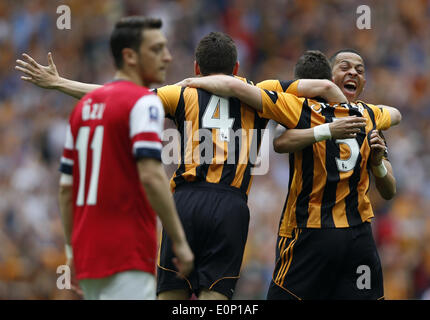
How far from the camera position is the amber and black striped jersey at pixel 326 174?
5969 millimetres

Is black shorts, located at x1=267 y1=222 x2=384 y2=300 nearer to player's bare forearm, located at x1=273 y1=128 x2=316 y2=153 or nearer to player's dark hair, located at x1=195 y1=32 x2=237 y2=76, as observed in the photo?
player's bare forearm, located at x1=273 y1=128 x2=316 y2=153

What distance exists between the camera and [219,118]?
5.72 m

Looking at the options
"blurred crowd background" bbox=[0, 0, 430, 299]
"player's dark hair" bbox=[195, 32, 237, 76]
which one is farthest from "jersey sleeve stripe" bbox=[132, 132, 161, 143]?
"blurred crowd background" bbox=[0, 0, 430, 299]

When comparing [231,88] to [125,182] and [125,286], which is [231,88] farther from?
[125,286]

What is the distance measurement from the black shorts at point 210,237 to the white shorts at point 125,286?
1.03 metres

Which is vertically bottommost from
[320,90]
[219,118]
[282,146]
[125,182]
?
[125,182]

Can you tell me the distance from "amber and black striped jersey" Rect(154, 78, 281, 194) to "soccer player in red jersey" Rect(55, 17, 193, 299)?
1093 mm

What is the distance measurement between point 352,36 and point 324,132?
10.0m

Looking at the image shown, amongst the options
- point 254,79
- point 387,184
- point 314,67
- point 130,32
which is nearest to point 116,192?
point 130,32

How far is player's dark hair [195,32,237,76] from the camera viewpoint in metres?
5.81

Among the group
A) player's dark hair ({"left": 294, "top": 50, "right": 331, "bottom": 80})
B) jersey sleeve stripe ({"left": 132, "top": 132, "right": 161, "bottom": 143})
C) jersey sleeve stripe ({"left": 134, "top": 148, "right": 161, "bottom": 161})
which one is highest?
player's dark hair ({"left": 294, "top": 50, "right": 331, "bottom": 80})

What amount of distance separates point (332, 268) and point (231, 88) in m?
1.60
